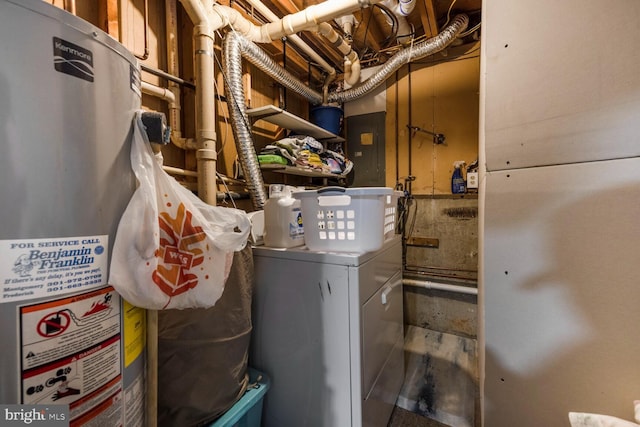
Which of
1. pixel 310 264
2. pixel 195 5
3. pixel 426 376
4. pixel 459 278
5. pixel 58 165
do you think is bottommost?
pixel 426 376

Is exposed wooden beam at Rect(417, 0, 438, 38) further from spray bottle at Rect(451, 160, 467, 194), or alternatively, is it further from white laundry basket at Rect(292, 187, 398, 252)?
white laundry basket at Rect(292, 187, 398, 252)

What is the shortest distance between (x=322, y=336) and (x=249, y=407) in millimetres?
384

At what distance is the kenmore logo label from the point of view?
451mm

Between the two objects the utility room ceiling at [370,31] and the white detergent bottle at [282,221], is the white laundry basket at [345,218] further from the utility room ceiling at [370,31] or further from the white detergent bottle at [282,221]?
the utility room ceiling at [370,31]

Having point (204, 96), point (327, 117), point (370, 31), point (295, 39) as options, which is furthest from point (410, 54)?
point (204, 96)

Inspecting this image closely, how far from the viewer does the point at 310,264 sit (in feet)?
3.58

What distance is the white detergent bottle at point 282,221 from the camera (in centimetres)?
125

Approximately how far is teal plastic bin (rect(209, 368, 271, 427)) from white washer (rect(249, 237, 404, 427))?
0.07 meters

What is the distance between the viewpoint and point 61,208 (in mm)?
458

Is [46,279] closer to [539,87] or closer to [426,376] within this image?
[539,87]

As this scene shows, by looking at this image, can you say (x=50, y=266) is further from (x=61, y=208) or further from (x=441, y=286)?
(x=441, y=286)

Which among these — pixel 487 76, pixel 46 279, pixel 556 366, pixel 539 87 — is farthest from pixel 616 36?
pixel 46 279

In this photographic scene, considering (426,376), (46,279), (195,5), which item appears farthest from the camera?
(426,376)

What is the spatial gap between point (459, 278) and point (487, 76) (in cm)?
180
